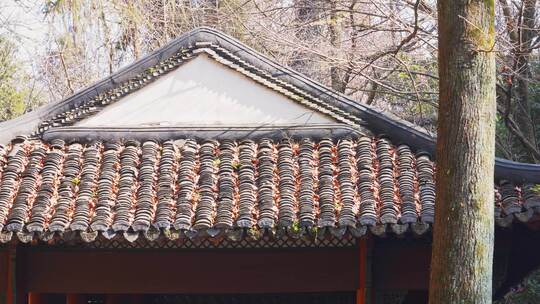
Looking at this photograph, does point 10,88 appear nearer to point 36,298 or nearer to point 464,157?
point 36,298

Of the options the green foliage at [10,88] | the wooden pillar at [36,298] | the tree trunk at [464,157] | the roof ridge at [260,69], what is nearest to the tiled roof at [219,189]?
the roof ridge at [260,69]

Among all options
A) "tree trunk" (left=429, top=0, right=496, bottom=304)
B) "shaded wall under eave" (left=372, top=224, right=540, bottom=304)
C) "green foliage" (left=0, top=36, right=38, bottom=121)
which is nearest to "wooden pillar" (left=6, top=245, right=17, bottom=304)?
"shaded wall under eave" (left=372, top=224, right=540, bottom=304)

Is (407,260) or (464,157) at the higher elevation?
(464,157)

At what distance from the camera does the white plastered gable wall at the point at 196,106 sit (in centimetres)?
729

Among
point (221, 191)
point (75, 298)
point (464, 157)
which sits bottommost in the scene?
point (75, 298)

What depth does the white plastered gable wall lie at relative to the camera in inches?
287

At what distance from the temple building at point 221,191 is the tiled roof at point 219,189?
13 millimetres

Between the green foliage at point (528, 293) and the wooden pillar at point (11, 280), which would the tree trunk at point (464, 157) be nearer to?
the wooden pillar at point (11, 280)

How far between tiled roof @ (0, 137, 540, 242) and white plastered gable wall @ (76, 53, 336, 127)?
0.26 meters

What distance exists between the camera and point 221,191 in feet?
21.6

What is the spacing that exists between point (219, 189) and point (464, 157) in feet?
7.29

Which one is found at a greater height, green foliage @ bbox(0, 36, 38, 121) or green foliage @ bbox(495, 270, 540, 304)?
green foliage @ bbox(0, 36, 38, 121)

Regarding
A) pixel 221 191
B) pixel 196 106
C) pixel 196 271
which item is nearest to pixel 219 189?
pixel 221 191

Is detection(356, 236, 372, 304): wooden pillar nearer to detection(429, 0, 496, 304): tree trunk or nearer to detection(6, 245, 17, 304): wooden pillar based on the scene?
detection(429, 0, 496, 304): tree trunk
